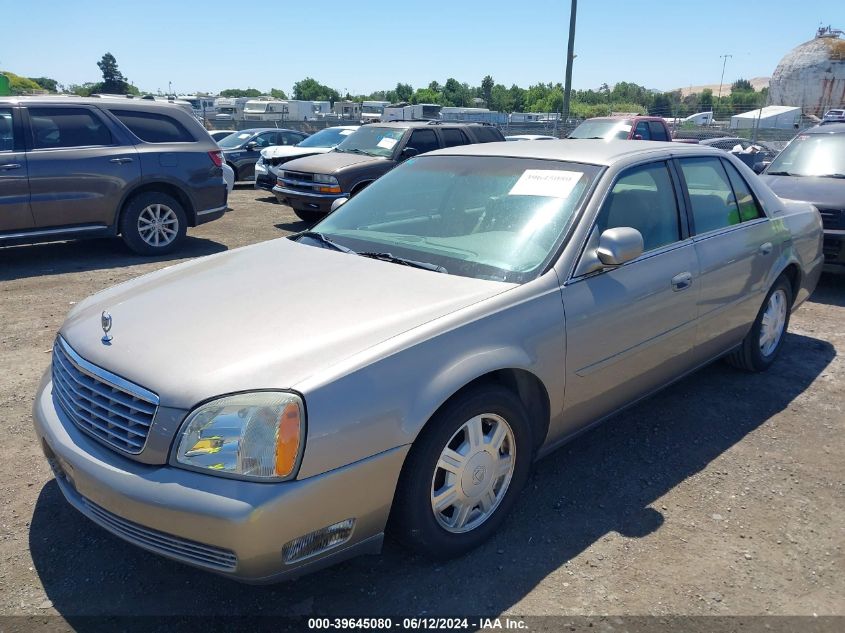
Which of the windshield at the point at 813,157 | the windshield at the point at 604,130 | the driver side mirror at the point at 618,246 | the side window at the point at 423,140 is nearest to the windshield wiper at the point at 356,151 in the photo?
the side window at the point at 423,140

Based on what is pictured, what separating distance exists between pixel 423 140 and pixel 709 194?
7.61m

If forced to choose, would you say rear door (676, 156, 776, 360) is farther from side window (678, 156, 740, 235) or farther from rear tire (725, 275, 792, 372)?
rear tire (725, 275, 792, 372)

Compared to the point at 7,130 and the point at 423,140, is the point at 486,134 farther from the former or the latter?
the point at 7,130

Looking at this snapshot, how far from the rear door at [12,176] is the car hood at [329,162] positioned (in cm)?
405

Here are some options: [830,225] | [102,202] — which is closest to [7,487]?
[102,202]

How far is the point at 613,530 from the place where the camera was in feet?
10.2

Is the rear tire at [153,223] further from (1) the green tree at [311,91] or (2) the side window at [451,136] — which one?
(1) the green tree at [311,91]

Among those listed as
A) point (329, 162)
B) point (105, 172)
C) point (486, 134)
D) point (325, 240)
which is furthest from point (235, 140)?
point (325, 240)

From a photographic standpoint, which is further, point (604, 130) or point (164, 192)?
point (604, 130)

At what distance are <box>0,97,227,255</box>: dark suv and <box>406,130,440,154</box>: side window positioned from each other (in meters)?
3.49

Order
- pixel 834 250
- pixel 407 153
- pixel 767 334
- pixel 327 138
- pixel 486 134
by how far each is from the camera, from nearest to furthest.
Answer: pixel 767 334, pixel 834 250, pixel 407 153, pixel 486 134, pixel 327 138

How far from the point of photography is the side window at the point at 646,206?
3.49m

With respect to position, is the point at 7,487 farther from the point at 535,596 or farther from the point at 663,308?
the point at 663,308

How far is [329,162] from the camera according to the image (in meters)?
10.8
